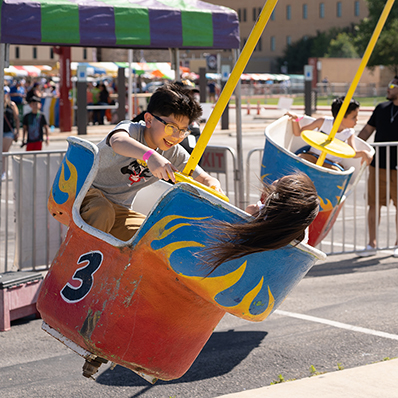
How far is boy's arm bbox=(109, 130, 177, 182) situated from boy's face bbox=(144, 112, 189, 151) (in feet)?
0.51

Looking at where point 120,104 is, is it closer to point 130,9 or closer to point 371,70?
point 130,9

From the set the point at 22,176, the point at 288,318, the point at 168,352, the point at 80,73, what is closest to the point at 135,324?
the point at 168,352

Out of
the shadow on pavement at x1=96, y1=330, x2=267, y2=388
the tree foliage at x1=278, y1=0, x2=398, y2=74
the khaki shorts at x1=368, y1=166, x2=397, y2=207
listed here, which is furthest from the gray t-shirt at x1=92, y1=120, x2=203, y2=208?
the tree foliage at x1=278, y1=0, x2=398, y2=74

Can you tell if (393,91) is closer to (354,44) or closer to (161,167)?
(161,167)

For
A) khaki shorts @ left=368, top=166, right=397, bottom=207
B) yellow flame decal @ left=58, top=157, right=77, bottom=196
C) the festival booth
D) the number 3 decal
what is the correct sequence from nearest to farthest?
the festival booth → the number 3 decal → yellow flame decal @ left=58, top=157, right=77, bottom=196 → khaki shorts @ left=368, top=166, right=397, bottom=207

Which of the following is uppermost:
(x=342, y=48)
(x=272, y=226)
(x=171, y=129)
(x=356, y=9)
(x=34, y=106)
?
(x=356, y=9)

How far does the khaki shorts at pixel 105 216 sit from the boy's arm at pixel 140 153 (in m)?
0.36

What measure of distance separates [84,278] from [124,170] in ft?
2.14

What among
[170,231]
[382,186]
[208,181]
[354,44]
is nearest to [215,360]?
[208,181]

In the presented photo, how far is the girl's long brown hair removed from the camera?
290 cm

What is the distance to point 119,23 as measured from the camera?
21.3 ft

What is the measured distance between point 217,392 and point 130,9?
3.82 meters

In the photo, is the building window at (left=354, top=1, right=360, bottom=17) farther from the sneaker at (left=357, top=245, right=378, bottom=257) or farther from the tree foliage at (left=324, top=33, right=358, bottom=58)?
the sneaker at (left=357, top=245, right=378, bottom=257)

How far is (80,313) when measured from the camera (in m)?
3.35
